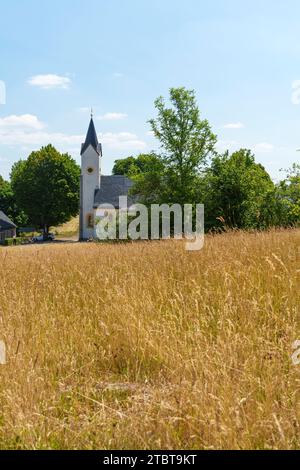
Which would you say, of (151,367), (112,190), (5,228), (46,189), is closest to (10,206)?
(5,228)

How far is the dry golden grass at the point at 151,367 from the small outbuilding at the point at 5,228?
59115mm

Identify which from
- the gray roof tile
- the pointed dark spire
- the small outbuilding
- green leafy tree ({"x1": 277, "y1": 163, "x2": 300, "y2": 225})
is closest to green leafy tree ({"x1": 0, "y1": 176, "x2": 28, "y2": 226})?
the small outbuilding

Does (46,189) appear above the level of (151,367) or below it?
above

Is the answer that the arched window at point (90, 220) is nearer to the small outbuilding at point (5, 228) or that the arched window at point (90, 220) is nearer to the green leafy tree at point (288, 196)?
the small outbuilding at point (5, 228)

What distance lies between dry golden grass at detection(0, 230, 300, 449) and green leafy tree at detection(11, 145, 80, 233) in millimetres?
50649

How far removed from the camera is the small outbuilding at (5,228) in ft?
201

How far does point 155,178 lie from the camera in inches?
1307

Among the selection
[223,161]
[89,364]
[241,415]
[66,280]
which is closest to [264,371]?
[241,415]

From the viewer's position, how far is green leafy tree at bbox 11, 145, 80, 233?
179 feet

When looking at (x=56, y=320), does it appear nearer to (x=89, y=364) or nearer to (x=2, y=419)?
(x=89, y=364)

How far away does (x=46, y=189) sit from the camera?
54438 mm

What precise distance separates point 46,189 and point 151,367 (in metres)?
53.5

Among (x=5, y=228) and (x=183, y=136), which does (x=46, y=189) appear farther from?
(x=183, y=136)
